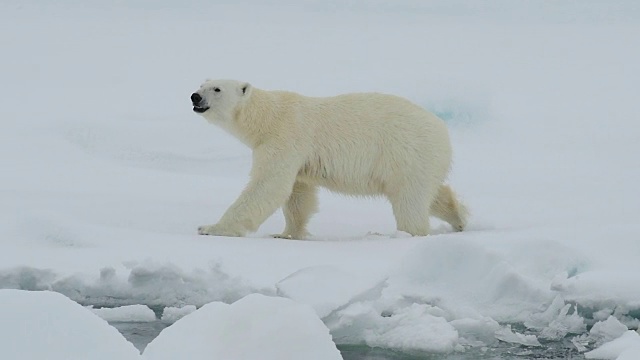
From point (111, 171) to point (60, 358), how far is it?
21.6ft

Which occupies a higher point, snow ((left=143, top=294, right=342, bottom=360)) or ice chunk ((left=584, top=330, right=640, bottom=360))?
snow ((left=143, top=294, right=342, bottom=360))

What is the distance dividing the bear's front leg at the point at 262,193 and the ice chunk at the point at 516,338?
2.31 meters

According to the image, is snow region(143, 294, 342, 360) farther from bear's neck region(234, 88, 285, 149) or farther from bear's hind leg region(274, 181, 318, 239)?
bear's hind leg region(274, 181, 318, 239)

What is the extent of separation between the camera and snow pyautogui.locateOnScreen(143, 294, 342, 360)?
289 centimetres

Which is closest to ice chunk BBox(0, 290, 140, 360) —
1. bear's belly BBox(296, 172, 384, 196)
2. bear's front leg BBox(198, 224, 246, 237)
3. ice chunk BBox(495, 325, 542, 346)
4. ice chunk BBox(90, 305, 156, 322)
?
ice chunk BBox(90, 305, 156, 322)

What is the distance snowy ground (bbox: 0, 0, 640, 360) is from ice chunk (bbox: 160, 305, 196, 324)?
1cm

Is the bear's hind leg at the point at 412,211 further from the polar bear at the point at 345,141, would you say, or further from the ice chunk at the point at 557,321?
the ice chunk at the point at 557,321

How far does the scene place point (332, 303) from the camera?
388 cm

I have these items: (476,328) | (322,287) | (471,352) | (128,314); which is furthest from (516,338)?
(128,314)

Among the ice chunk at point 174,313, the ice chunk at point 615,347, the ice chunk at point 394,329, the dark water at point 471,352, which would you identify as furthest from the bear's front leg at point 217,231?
the ice chunk at point 615,347

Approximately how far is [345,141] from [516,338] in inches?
102

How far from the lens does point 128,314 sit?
163 inches

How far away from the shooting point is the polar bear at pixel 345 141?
20.6ft

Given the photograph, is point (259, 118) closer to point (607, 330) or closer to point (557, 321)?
point (557, 321)
